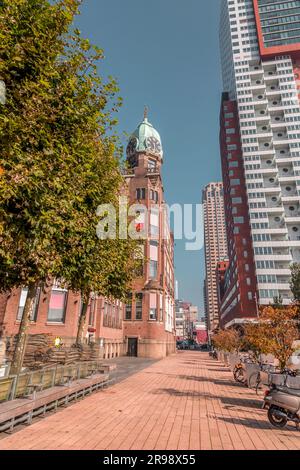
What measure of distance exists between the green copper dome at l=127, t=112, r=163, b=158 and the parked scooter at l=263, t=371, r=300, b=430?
52163 mm

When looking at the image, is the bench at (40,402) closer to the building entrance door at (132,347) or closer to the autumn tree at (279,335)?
the autumn tree at (279,335)

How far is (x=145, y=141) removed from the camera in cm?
5712

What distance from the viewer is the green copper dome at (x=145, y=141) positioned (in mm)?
56578

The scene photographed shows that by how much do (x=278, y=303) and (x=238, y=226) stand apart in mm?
29748

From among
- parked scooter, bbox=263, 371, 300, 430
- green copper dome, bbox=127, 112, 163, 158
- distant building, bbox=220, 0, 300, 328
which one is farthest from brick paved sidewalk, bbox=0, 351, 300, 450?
distant building, bbox=220, 0, 300, 328

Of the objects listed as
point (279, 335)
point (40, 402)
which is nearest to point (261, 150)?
point (279, 335)

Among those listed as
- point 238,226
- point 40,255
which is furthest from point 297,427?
point 238,226

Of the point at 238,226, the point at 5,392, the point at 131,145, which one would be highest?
the point at 131,145

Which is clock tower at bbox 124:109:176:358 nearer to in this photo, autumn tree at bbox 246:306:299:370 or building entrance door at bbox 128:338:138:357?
building entrance door at bbox 128:338:138:357

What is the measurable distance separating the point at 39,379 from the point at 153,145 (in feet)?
178

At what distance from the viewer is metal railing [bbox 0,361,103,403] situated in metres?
7.09

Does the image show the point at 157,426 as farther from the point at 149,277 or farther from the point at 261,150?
the point at 261,150

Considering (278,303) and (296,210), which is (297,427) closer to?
(278,303)

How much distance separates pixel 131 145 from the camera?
58438 mm
